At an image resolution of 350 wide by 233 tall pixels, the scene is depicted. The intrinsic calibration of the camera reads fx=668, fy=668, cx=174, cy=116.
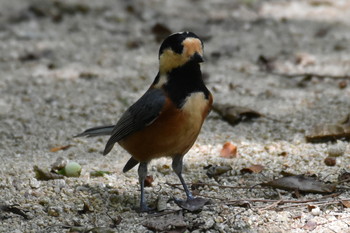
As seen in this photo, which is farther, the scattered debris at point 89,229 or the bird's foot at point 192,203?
the bird's foot at point 192,203

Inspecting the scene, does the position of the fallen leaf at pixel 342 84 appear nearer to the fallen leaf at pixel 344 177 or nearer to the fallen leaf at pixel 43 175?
the fallen leaf at pixel 344 177

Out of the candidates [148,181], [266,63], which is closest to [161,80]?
[148,181]

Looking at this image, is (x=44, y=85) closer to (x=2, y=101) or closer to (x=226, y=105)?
(x=2, y=101)

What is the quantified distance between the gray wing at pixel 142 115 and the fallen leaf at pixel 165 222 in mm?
535

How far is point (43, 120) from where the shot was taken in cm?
567

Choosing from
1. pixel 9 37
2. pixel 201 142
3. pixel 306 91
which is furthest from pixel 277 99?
pixel 9 37

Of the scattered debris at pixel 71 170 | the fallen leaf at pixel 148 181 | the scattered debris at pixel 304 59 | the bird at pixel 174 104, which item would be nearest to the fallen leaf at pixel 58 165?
the scattered debris at pixel 71 170

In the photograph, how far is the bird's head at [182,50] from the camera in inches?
142

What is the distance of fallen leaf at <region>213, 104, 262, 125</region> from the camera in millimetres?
5459

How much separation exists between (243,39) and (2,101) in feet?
9.90

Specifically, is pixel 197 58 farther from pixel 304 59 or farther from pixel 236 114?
pixel 304 59

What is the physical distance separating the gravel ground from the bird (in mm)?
369

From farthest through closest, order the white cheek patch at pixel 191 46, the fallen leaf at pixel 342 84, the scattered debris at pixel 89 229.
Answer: the fallen leaf at pixel 342 84
the white cheek patch at pixel 191 46
the scattered debris at pixel 89 229

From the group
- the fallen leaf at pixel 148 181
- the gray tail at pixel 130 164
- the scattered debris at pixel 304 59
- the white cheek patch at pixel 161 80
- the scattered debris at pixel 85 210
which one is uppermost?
the white cheek patch at pixel 161 80
